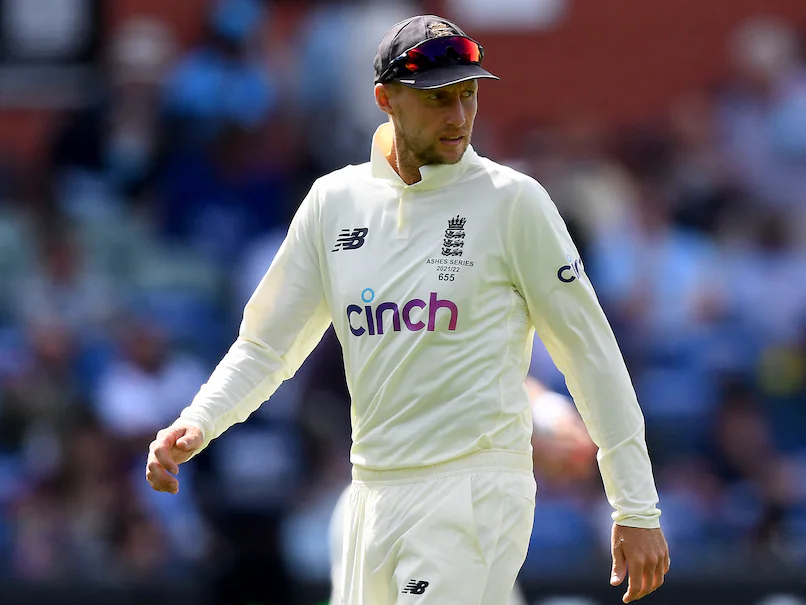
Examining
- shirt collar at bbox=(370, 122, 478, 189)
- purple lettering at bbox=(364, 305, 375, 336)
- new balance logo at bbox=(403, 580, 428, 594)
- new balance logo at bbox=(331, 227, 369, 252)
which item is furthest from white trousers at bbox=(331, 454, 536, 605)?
shirt collar at bbox=(370, 122, 478, 189)

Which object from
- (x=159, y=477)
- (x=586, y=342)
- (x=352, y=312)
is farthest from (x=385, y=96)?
(x=159, y=477)

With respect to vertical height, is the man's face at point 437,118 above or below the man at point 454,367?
above

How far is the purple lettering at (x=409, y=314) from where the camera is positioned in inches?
150

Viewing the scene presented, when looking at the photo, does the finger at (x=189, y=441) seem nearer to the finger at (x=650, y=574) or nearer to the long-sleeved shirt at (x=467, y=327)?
the long-sleeved shirt at (x=467, y=327)

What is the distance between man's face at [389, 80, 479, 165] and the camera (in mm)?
3836

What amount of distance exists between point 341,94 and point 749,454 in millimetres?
3767

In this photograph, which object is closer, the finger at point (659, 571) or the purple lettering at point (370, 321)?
the finger at point (659, 571)

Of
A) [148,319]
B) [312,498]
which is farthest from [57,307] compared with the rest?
[312,498]

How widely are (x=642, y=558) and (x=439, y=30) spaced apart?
→ 1444 mm

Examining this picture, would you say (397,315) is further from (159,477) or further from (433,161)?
(159,477)

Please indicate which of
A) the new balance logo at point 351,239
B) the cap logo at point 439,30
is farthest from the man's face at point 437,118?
the new balance logo at point 351,239

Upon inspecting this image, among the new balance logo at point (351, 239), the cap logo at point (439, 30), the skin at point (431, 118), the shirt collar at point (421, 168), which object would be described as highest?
the cap logo at point (439, 30)

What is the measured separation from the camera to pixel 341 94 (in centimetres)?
1029

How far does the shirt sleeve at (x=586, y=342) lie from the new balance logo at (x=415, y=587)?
0.52 meters
